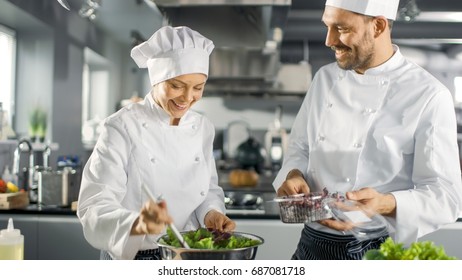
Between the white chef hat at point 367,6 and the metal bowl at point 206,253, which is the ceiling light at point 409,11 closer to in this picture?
the white chef hat at point 367,6

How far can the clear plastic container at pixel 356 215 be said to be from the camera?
100cm

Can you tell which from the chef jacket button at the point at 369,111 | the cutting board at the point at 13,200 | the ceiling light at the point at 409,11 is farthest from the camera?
the ceiling light at the point at 409,11

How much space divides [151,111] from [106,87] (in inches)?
147

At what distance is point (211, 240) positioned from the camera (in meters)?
0.93

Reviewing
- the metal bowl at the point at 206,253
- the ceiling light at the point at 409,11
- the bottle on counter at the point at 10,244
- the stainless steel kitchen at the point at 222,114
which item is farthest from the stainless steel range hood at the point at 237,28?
the metal bowl at the point at 206,253

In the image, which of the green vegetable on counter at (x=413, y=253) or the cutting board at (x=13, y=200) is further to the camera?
the cutting board at (x=13, y=200)

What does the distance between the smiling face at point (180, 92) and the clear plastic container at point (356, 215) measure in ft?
1.21

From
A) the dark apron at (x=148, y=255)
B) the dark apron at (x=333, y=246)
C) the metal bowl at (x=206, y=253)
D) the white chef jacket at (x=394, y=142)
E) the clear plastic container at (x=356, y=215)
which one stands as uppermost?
the white chef jacket at (x=394, y=142)

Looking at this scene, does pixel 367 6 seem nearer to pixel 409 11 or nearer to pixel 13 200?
pixel 13 200

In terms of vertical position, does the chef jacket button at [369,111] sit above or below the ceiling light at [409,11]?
below

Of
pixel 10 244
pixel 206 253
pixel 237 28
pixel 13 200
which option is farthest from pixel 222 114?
pixel 206 253

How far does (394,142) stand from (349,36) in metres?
0.25

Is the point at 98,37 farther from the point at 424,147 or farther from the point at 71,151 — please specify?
the point at 424,147
